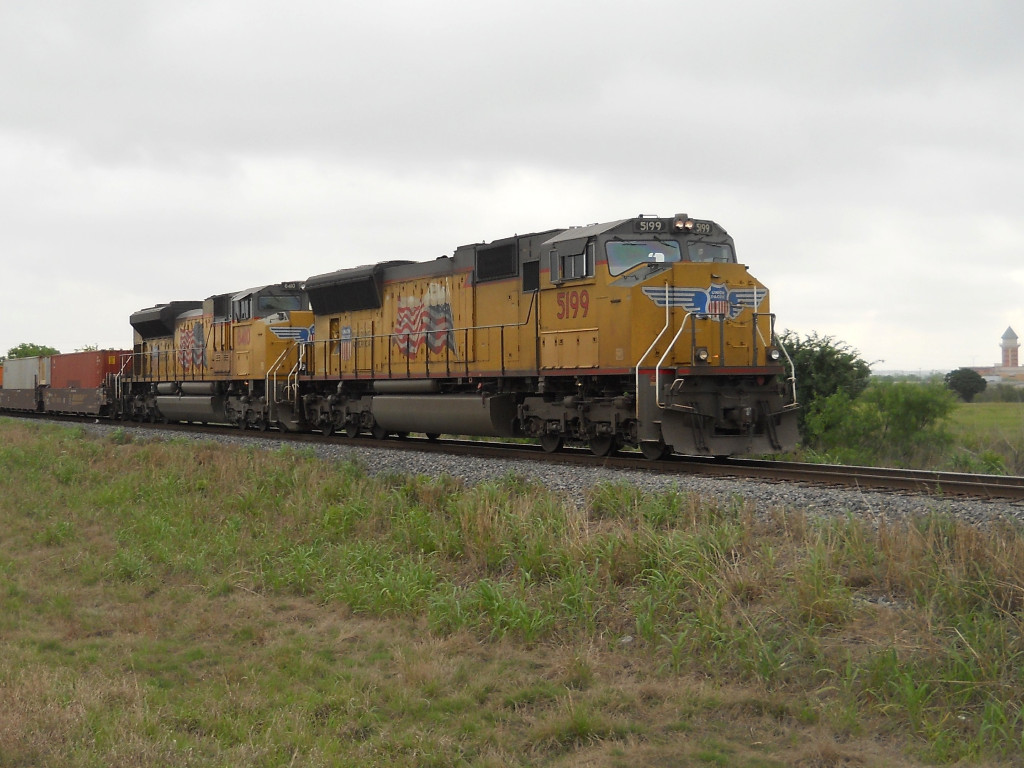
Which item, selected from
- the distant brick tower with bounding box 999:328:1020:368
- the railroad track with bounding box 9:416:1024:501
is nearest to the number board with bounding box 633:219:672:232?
the railroad track with bounding box 9:416:1024:501

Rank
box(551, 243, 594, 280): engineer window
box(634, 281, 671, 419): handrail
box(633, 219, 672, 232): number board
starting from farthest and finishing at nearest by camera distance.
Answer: box(551, 243, 594, 280): engineer window, box(633, 219, 672, 232): number board, box(634, 281, 671, 419): handrail

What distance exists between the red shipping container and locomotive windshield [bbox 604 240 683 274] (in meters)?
23.1

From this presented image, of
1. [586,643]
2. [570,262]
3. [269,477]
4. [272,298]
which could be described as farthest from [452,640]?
[272,298]

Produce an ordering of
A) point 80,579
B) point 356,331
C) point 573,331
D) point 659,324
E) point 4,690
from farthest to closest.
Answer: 1. point 356,331
2. point 573,331
3. point 659,324
4. point 80,579
5. point 4,690

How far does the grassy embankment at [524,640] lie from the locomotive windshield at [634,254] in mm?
4115

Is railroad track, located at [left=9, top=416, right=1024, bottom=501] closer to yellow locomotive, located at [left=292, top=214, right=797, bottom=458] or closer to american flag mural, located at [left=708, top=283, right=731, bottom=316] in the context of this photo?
→ yellow locomotive, located at [left=292, top=214, right=797, bottom=458]

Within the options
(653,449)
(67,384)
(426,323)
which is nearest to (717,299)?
(653,449)

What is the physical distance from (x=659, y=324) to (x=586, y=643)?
23.3ft

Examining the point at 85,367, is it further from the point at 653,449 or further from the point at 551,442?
the point at 653,449

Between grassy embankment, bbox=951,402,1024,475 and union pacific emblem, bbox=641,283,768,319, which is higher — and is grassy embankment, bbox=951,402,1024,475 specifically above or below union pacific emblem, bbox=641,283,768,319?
below

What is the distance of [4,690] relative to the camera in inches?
219

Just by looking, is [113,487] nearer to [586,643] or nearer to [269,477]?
[269,477]

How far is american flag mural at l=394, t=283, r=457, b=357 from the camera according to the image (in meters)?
16.7

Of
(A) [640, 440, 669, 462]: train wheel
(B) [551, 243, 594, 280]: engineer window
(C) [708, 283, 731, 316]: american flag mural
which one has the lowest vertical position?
(A) [640, 440, 669, 462]: train wheel
